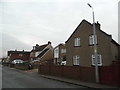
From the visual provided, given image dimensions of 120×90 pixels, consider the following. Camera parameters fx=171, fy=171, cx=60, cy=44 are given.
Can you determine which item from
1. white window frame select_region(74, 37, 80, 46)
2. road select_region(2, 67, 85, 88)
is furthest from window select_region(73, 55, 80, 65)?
road select_region(2, 67, 85, 88)

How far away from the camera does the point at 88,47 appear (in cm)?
2569

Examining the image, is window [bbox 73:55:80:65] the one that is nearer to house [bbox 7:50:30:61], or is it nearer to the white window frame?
the white window frame

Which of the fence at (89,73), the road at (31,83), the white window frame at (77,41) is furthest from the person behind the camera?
the white window frame at (77,41)

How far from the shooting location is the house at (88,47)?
23547 mm

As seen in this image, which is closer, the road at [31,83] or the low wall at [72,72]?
the road at [31,83]

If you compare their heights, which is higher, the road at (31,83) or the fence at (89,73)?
the fence at (89,73)

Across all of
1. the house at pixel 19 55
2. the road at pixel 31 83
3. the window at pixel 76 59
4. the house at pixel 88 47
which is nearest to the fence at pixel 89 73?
the road at pixel 31 83

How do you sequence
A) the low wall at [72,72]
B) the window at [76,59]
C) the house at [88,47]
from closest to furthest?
the low wall at [72,72] → the house at [88,47] → the window at [76,59]

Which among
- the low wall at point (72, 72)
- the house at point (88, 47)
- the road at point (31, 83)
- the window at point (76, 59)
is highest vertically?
the house at point (88, 47)

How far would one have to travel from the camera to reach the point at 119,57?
26.3 m

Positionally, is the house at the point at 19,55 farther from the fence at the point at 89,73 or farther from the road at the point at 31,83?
the road at the point at 31,83

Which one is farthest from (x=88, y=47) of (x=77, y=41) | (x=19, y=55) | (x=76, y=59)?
(x=19, y=55)

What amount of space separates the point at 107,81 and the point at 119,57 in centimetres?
1193

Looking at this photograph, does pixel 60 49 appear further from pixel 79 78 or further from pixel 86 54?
pixel 79 78
